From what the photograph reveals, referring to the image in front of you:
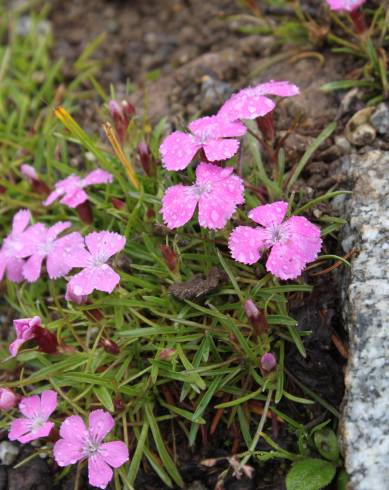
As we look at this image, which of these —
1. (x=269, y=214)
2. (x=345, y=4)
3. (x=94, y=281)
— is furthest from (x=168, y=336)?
(x=345, y=4)

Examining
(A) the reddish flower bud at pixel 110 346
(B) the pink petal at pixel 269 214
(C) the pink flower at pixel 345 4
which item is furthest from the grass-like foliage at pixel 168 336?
(C) the pink flower at pixel 345 4

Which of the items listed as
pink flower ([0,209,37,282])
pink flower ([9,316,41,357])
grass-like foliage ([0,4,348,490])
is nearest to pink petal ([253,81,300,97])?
grass-like foliage ([0,4,348,490])

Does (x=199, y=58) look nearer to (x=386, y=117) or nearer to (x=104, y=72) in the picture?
(x=104, y=72)

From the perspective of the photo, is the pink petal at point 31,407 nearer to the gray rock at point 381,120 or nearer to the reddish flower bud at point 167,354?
the reddish flower bud at point 167,354

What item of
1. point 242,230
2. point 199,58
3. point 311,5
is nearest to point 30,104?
point 199,58

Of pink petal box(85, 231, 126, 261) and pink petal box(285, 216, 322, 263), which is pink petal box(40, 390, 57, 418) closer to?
pink petal box(85, 231, 126, 261)

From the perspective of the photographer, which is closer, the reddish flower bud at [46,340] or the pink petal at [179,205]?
the pink petal at [179,205]

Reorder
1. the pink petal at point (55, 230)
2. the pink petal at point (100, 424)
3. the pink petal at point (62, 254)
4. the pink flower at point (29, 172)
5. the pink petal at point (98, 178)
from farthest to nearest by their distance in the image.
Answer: the pink flower at point (29, 172) < the pink petal at point (98, 178) < the pink petal at point (55, 230) < the pink petal at point (62, 254) < the pink petal at point (100, 424)
